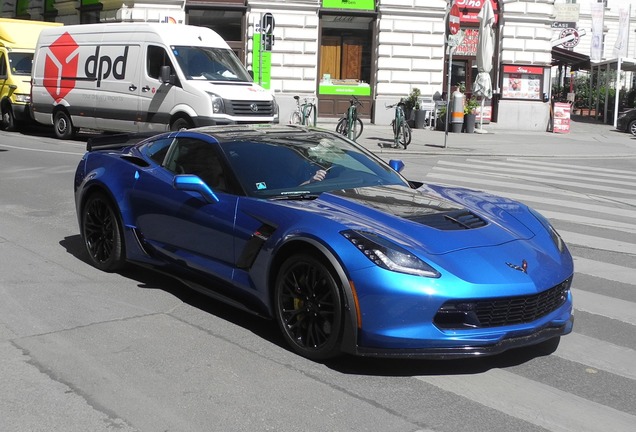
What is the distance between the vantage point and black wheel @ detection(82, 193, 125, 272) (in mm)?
7031

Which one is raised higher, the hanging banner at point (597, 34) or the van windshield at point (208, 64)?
the hanging banner at point (597, 34)

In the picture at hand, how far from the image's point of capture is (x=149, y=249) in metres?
6.65

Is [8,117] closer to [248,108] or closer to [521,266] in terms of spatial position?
[248,108]

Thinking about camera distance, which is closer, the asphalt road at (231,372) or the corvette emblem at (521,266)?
the asphalt road at (231,372)

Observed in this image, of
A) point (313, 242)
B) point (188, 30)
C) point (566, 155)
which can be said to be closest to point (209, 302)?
point (313, 242)

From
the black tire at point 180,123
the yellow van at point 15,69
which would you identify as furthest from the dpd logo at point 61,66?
the black tire at point 180,123

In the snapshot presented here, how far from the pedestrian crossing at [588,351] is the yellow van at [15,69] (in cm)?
1539

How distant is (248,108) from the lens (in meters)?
18.0

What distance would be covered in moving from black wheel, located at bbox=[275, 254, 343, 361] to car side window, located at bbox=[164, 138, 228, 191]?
1079mm

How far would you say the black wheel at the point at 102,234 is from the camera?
703 centimetres

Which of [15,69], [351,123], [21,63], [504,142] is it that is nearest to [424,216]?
[351,123]

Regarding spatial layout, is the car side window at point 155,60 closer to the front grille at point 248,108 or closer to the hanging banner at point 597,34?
the front grille at point 248,108

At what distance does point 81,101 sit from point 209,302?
596 inches

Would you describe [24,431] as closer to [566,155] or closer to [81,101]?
[81,101]
